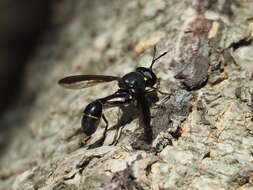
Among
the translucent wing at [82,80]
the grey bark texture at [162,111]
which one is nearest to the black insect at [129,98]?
the grey bark texture at [162,111]

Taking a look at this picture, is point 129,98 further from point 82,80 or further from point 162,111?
point 82,80

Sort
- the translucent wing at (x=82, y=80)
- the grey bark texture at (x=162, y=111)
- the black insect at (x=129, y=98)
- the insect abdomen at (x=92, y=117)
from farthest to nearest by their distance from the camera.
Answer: the translucent wing at (x=82, y=80) < the insect abdomen at (x=92, y=117) < the black insect at (x=129, y=98) < the grey bark texture at (x=162, y=111)

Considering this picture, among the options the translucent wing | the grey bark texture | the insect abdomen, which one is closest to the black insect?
the insect abdomen

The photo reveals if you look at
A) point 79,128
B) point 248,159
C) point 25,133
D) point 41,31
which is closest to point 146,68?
point 79,128

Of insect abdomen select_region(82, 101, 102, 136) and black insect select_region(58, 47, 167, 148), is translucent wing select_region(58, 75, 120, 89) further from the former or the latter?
insect abdomen select_region(82, 101, 102, 136)

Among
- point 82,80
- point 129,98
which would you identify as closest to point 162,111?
point 129,98

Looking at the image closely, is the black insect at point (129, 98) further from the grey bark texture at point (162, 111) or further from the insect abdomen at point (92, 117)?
the grey bark texture at point (162, 111)
